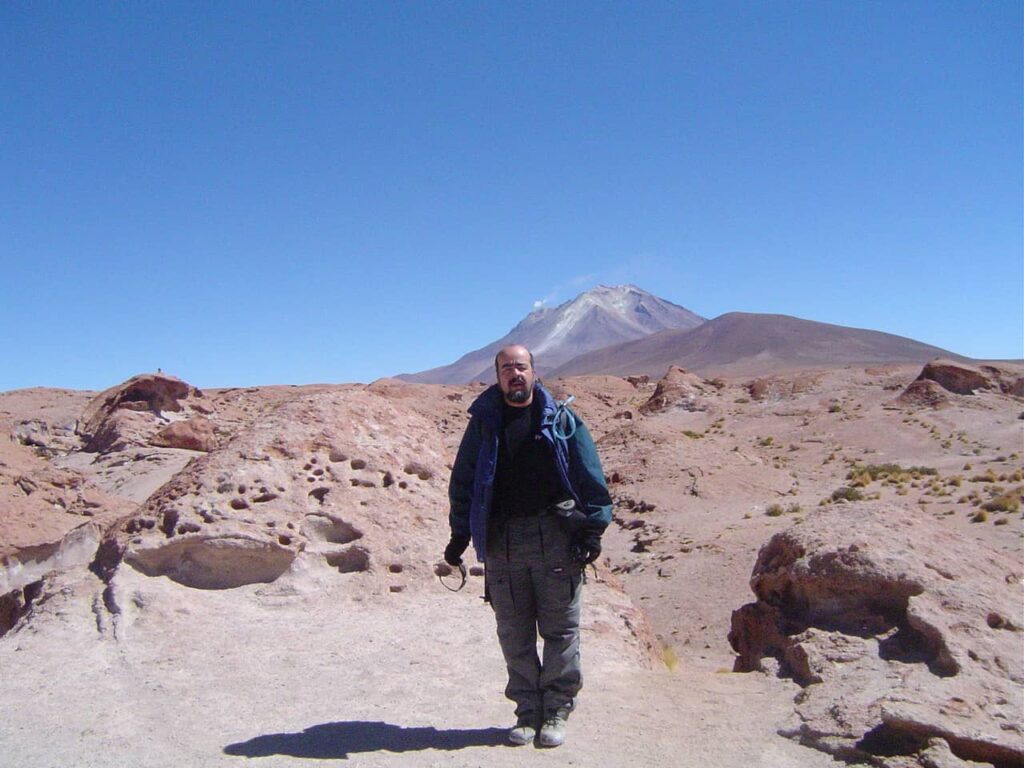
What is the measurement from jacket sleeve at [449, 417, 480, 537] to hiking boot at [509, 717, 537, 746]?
83cm

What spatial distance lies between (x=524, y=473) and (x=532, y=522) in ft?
0.70

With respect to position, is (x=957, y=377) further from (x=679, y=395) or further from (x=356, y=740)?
(x=356, y=740)

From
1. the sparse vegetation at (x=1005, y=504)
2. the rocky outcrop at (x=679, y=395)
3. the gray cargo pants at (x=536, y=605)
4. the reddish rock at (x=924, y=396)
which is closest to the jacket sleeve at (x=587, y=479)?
the gray cargo pants at (x=536, y=605)

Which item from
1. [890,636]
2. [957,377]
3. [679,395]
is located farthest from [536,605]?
[679,395]

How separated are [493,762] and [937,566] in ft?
11.0

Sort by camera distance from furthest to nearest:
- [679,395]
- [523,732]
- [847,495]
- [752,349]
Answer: [752,349]
[679,395]
[847,495]
[523,732]

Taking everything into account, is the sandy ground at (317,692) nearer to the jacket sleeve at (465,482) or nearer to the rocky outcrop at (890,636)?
the rocky outcrop at (890,636)

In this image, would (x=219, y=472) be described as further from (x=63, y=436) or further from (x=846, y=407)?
(x=846, y=407)

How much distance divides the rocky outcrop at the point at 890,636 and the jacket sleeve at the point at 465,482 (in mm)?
1757

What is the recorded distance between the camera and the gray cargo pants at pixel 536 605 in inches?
149

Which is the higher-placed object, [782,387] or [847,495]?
[782,387]

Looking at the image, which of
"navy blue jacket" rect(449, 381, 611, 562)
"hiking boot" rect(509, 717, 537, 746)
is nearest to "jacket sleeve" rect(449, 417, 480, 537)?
"navy blue jacket" rect(449, 381, 611, 562)

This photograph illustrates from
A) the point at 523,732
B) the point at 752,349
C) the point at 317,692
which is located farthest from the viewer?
the point at 752,349

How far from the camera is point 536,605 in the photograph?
153 inches
